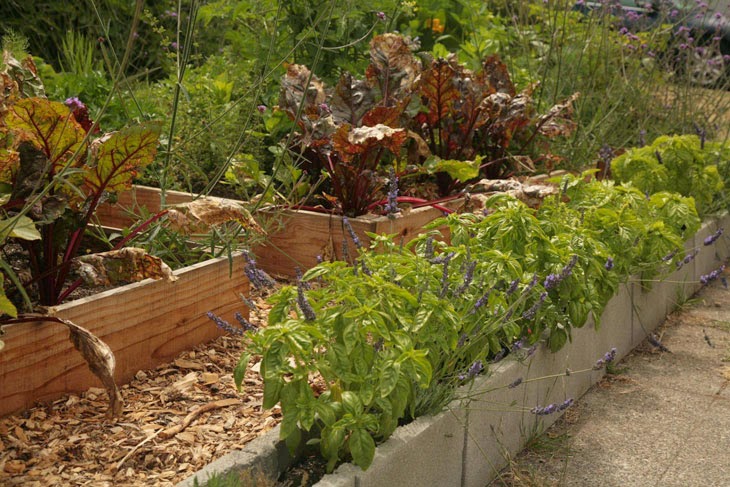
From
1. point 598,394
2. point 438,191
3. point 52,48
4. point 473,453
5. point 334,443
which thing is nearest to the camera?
point 334,443

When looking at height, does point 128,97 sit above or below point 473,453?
above

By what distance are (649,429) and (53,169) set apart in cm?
229

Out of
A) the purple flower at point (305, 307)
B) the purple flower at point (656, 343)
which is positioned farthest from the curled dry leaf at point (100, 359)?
the purple flower at point (656, 343)

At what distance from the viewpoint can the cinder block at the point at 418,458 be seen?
7.55 ft

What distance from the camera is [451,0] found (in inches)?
271

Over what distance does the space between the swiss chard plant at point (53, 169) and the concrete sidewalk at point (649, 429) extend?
1511 mm

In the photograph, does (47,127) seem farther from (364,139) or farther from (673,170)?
(673,170)

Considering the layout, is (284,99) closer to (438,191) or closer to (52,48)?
(438,191)

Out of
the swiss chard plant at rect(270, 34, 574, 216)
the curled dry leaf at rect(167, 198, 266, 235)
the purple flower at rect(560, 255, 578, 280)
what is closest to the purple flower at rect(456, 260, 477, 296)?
the purple flower at rect(560, 255, 578, 280)

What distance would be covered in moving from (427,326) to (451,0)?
4.77 m

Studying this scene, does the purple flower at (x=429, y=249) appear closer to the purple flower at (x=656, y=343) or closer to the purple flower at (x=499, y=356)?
the purple flower at (x=499, y=356)

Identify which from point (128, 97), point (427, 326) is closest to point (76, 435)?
point (427, 326)

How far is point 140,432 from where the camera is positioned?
274 cm

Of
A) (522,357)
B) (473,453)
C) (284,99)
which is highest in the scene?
(284,99)
